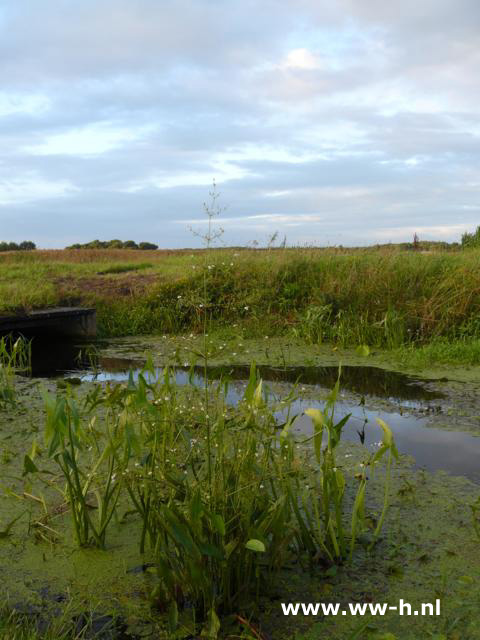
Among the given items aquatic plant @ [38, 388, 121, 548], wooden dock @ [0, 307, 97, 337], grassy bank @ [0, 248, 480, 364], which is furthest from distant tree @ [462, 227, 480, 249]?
aquatic plant @ [38, 388, 121, 548]

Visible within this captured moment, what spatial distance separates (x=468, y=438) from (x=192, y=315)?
657 centimetres

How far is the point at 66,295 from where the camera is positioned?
11.3 metres

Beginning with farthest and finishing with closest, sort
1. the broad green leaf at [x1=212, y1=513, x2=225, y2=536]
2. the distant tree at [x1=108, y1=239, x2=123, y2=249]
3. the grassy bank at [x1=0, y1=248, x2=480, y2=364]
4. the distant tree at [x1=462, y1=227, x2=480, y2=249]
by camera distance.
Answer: the distant tree at [x1=108, y1=239, x2=123, y2=249] < the distant tree at [x1=462, y1=227, x2=480, y2=249] < the grassy bank at [x1=0, y1=248, x2=480, y2=364] < the broad green leaf at [x1=212, y1=513, x2=225, y2=536]

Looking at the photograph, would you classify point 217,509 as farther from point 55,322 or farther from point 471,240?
point 471,240

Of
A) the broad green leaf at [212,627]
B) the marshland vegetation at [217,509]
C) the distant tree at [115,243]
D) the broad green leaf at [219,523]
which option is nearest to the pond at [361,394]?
the marshland vegetation at [217,509]

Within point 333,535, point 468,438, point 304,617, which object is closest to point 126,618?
point 304,617

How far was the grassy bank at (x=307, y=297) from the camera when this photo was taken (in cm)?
901

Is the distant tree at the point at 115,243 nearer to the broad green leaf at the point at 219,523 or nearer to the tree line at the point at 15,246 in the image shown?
the tree line at the point at 15,246

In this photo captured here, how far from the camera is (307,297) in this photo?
10.4 meters

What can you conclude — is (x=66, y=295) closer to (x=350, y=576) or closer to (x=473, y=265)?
(x=473, y=265)

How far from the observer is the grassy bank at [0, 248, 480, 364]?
9008 millimetres

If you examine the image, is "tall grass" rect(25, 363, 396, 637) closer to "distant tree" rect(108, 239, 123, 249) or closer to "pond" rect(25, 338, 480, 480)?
"pond" rect(25, 338, 480, 480)

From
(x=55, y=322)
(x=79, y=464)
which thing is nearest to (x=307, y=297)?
(x=55, y=322)

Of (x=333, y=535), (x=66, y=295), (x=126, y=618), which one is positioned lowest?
(x=126, y=618)
